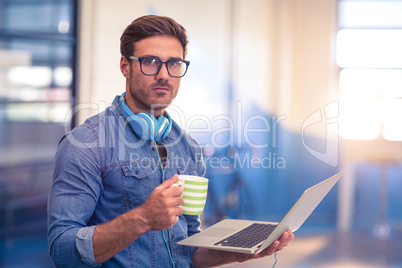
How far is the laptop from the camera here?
47.6 inches

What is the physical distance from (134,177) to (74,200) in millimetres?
191

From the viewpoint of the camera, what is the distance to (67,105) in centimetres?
354

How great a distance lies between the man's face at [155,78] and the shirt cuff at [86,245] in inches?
16.3

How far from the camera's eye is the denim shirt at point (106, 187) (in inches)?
46.2

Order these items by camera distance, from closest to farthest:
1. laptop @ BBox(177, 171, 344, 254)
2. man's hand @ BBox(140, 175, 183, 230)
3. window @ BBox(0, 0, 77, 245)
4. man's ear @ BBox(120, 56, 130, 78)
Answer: man's hand @ BBox(140, 175, 183, 230) → laptop @ BBox(177, 171, 344, 254) → man's ear @ BBox(120, 56, 130, 78) → window @ BBox(0, 0, 77, 245)

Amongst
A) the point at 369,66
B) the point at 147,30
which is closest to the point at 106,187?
the point at 147,30

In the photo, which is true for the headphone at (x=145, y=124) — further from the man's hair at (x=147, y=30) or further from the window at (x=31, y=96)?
the window at (x=31, y=96)

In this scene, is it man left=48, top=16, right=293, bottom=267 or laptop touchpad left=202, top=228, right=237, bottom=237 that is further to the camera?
laptop touchpad left=202, top=228, right=237, bottom=237

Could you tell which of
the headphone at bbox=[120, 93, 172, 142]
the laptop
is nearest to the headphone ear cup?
the headphone at bbox=[120, 93, 172, 142]

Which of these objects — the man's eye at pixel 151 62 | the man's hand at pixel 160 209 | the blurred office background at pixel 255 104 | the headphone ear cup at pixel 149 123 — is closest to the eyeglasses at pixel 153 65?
the man's eye at pixel 151 62

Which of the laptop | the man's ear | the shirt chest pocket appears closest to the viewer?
the laptop

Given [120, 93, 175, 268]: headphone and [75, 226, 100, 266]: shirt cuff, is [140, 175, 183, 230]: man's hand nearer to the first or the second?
[75, 226, 100, 266]: shirt cuff

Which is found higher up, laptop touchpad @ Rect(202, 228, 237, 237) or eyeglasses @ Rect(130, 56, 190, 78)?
eyeglasses @ Rect(130, 56, 190, 78)

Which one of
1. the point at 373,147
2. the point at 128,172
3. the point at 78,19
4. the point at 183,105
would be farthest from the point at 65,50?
the point at 373,147
